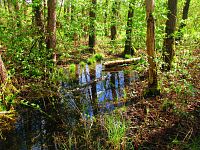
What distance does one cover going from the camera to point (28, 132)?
6027 mm

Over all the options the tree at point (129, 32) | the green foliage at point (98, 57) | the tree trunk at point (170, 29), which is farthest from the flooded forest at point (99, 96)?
the green foliage at point (98, 57)

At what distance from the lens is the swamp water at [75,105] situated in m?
5.63

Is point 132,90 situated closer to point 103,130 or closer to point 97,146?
point 103,130

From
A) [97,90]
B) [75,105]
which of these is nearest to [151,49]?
[75,105]

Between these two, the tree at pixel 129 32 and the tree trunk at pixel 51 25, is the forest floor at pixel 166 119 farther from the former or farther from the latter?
the tree at pixel 129 32

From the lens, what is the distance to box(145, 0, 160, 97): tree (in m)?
6.54

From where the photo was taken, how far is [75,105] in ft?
24.0

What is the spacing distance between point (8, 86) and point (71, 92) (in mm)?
2244

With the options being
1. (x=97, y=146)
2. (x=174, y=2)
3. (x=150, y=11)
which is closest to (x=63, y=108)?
(x=97, y=146)

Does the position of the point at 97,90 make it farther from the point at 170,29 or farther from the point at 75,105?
the point at 170,29

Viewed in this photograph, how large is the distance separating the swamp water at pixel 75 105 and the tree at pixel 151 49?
99cm

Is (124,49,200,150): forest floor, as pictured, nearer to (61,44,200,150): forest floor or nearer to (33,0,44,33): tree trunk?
(61,44,200,150): forest floor

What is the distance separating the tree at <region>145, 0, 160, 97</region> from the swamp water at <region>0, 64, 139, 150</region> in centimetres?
99

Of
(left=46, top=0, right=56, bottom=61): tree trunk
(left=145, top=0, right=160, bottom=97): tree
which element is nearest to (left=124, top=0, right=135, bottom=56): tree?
(left=46, top=0, right=56, bottom=61): tree trunk
